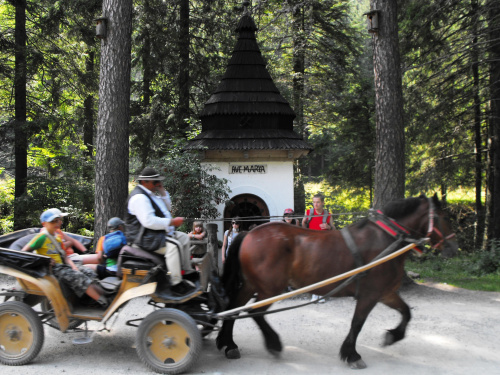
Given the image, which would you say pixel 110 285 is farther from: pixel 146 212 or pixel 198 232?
pixel 198 232

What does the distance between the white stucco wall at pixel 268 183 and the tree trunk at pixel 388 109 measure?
5.54 metres

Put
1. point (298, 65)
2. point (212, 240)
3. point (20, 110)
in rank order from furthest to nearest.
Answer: point (298, 65) < point (20, 110) < point (212, 240)

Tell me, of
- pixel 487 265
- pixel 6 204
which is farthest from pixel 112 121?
pixel 6 204

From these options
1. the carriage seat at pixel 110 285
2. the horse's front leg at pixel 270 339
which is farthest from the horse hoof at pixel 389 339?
the carriage seat at pixel 110 285

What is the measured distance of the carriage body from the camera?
5.15 metres

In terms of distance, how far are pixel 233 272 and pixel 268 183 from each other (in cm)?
905

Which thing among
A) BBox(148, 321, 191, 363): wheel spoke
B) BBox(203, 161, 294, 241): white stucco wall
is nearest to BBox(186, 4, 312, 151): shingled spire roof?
BBox(203, 161, 294, 241): white stucco wall

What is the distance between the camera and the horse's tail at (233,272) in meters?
5.90

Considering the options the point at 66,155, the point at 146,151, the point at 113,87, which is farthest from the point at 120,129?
the point at 146,151

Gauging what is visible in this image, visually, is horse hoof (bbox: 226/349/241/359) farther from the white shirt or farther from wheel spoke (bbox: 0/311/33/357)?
wheel spoke (bbox: 0/311/33/357)

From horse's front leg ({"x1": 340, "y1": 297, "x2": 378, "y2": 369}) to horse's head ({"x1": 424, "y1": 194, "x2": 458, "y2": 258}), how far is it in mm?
1068

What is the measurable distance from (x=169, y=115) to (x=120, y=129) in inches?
431

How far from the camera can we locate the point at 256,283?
5.71 metres

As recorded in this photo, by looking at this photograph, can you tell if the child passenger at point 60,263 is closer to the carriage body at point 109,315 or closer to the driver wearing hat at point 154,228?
the carriage body at point 109,315
